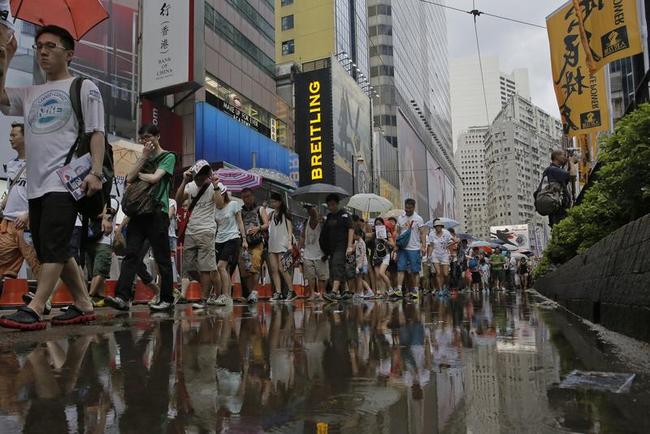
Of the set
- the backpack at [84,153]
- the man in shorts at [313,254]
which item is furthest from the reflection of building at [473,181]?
the backpack at [84,153]

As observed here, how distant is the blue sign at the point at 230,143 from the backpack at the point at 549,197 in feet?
59.7

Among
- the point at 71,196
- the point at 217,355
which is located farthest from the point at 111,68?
the point at 217,355

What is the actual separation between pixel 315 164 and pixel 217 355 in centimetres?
3791

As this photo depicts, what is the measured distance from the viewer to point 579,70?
10734mm

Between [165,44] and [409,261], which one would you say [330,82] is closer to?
[165,44]

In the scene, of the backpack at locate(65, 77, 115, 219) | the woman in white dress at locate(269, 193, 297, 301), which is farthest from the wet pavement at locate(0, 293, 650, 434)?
the woman in white dress at locate(269, 193, 297, 301)

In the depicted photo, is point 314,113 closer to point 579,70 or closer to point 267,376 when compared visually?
point 579,70

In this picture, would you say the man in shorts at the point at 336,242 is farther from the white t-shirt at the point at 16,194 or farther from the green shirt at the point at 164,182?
the white t-shirt at the point at 16,194

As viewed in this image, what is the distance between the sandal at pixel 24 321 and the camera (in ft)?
12.1

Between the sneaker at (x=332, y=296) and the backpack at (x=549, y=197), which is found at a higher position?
the backpack at (x=549, y=197)

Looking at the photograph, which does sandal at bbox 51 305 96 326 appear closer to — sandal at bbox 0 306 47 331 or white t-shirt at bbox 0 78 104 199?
sandal at bbox 0 306 47 331

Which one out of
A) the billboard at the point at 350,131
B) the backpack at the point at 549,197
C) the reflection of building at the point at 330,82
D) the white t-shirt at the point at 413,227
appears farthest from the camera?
the billboard at the point at 350,131

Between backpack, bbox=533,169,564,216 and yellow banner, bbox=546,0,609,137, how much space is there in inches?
117

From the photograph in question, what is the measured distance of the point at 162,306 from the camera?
18.8 ft
